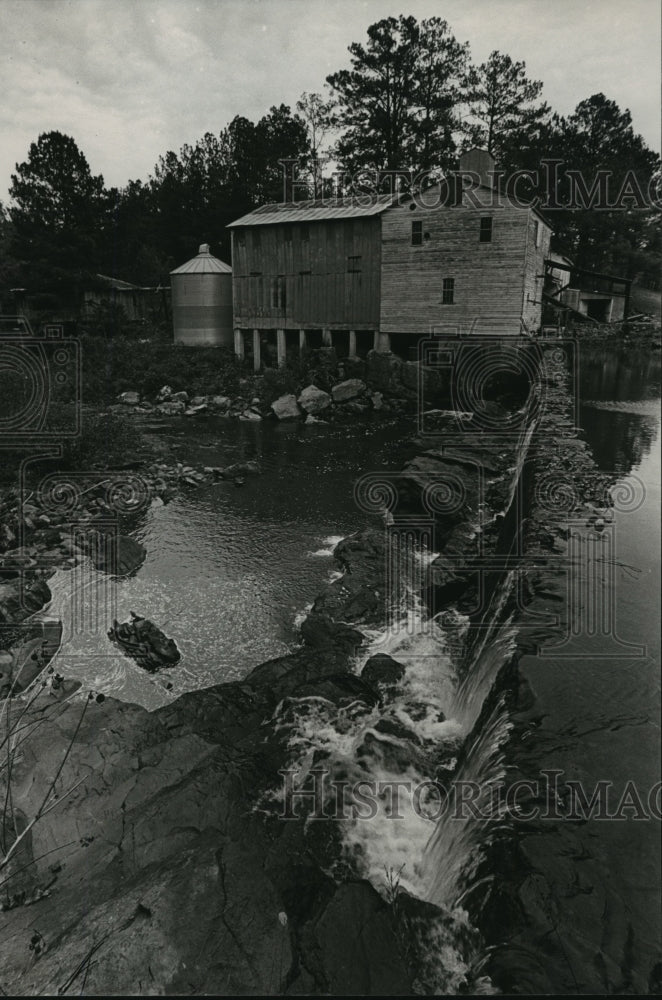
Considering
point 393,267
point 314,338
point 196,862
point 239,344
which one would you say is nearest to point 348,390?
point 393,267

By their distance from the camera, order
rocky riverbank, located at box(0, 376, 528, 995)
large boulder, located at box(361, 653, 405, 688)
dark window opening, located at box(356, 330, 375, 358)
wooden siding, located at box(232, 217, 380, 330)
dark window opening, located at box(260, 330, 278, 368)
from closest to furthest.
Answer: rocky riverbank, located at box(0, 376, 528, 995)
large boulder, located at box(361, 653, 405, 688)
wooden siding, located at box(232, 217, 380, 330)
dark window opening, located at box(356, 330, 375, 358)
dark window opening, located at box(260, 330, 278, 368)

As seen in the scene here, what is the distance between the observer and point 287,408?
26.4 metres

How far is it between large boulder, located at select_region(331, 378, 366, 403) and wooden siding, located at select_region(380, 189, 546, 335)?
3472mm

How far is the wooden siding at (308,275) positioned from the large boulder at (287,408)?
565 cm

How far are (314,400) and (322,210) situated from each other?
35.1 feet

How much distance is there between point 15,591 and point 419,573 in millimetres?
7526

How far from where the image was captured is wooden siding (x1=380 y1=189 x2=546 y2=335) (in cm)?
2414

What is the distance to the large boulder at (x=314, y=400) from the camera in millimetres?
26281

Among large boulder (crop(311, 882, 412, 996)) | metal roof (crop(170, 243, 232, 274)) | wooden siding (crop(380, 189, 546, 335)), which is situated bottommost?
large boulder (crop(311, 882, 412, 996))

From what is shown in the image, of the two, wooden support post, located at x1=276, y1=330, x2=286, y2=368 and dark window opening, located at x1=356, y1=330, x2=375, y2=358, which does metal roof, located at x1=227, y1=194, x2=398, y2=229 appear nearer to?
wooden support post, located at x1=276, y1=330, x2=286, y2=368

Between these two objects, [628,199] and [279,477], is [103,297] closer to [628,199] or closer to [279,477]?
[279,477]

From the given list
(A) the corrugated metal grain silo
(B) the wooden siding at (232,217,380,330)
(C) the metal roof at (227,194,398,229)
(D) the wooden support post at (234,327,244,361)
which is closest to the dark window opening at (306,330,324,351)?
(B) the wooden siding at (232,217,380,330)

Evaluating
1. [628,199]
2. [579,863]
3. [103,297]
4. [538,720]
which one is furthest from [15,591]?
[628,199]

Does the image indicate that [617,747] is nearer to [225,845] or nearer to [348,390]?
[225,845]
